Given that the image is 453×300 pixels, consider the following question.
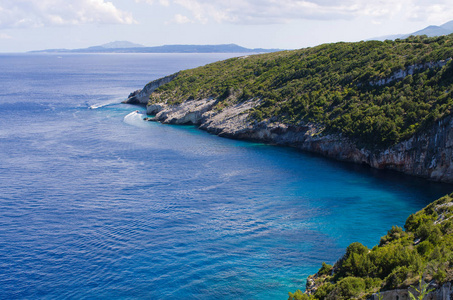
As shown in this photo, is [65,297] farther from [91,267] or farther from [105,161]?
[105,161]

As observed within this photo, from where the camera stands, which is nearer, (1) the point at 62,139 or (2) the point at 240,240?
(2) the point at 240,240

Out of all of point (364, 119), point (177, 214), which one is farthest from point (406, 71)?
point (177, 214)

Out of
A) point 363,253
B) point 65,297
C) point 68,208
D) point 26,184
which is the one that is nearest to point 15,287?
point 65,297

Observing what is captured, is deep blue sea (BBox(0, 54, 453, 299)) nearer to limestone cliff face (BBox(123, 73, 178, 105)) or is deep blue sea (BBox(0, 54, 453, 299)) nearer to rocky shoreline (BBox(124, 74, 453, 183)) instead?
rocky shoreline (BBox(124, 74, 453, 183))

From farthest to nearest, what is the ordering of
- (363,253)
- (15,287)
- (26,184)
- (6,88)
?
1. (6,88)
2. (26,184)
3. (15,287)
4. (363,253)

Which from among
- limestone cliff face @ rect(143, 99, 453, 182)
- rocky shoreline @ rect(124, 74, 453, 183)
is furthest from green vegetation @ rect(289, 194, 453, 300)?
limestone cliff face @ rect(143, 99, 453, 182)

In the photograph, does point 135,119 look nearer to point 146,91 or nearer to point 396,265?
point 146,91
